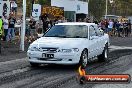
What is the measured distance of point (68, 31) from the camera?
504 inches

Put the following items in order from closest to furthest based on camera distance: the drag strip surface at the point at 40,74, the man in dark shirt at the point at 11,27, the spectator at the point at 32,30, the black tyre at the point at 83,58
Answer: the drag strip surface at the point at 40,74, the black tyre at the point at 83,58, the man in dark shirt at the point at 11,27, the spectator at the point at 32,30

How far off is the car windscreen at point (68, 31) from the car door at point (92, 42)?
240mm

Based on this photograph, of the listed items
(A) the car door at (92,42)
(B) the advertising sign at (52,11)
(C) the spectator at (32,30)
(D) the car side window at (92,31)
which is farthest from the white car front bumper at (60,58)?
A: (B) the advertising sign at (52,11)

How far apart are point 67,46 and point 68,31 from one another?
1433 mm

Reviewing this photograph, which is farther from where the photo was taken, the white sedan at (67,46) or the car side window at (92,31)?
the car side window at (92,31)

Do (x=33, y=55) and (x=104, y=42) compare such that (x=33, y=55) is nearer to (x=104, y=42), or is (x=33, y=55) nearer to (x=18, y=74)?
(x=18, y=74)

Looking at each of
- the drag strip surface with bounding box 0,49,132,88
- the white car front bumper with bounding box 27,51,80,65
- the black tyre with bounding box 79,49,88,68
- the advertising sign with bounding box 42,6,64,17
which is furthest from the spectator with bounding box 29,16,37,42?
the white car front bumper with bounding box 27,51,80,65

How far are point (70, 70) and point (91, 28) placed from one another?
7.34ft

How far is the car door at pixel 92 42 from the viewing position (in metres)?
12.6

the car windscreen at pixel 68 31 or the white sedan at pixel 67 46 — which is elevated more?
the car windscreen at pixel 68 31

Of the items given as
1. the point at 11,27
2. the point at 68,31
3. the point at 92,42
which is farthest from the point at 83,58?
the point at 11,27

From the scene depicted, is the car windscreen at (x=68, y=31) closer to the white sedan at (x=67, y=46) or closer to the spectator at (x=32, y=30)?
the white sedan at (x=67, y=46)

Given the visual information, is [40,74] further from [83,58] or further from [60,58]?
[83,58]

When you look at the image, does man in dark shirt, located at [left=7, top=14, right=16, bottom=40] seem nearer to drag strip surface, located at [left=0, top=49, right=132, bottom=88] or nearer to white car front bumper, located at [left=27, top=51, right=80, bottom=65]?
drag strip surface, located at [left=0, top=49, right=132, bottom=88]
